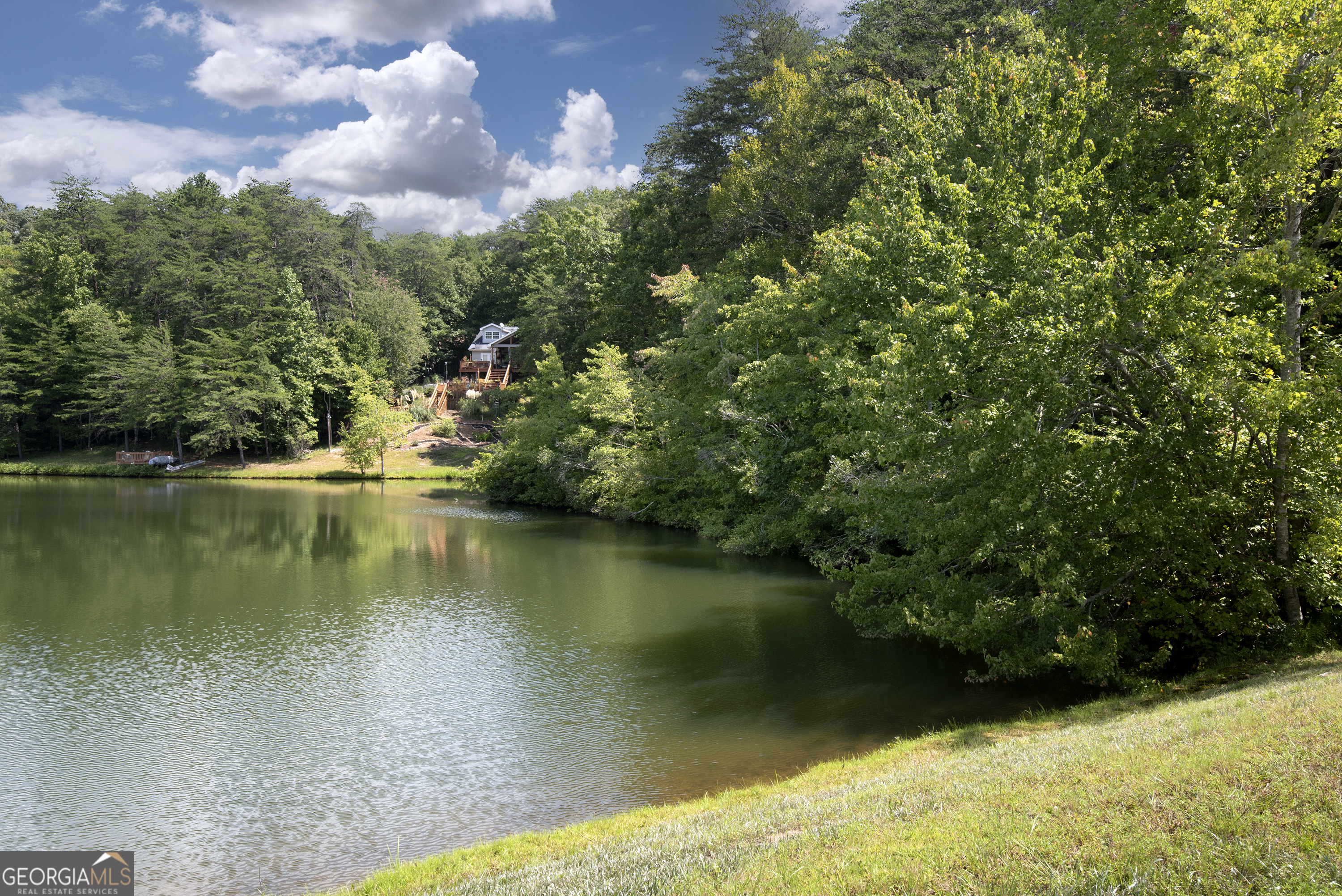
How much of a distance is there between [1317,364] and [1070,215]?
4497 millimetres

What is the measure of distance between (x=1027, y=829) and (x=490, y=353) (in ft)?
221

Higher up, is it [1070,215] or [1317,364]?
[1070,215]

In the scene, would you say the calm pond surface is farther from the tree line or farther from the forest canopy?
the forest canopy

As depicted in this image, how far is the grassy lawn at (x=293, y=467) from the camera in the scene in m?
52.7

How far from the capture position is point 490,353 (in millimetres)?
69188

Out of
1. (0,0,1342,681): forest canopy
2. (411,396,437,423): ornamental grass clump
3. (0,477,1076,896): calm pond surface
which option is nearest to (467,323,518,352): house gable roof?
(411,396,437,423): ornamental grass clump

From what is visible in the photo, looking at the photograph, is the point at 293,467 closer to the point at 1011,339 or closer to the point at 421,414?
the point at 421,414

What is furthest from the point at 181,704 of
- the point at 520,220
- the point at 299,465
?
the point at 520,220

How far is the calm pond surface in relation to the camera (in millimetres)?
8984

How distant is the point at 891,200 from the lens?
725 inches

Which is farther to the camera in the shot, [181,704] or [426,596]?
[426,596]

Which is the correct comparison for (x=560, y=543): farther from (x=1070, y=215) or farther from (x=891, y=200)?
(x=1070, y=215)

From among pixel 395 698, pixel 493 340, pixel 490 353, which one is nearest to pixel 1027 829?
pixel 395 698

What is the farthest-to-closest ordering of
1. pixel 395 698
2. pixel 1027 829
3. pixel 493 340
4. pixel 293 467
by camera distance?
1. pixel 493 340
2. pixel 293 467
3. pixel 395 698
4. pixel 1027 829
